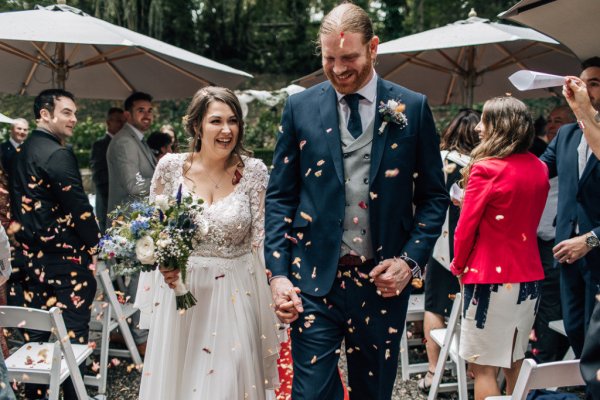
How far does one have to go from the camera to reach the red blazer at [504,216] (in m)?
3.93

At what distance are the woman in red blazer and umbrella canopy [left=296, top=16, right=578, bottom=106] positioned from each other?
6.91 feet

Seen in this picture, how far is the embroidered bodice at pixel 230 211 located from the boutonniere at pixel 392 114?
1197 mm

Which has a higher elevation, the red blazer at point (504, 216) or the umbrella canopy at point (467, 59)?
the umbrella canopy at point (467, 59)

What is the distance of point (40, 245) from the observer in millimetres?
4891

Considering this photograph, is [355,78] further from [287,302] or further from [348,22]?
[287,302]

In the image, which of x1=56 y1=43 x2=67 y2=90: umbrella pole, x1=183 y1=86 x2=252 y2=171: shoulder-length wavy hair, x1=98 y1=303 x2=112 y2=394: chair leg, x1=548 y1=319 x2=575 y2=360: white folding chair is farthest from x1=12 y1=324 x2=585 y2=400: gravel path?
x1=56 y1=43 x2=67 y2=90: umbrella pole

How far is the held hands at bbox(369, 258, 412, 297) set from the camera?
280 cm

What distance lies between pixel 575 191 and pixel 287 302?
2.11 meters

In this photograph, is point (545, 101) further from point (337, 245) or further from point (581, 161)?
point (337, 245)

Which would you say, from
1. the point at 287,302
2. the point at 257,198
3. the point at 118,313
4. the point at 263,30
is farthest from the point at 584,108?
the point at 263,30

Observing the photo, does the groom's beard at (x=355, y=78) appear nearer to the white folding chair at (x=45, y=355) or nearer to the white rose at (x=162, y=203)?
the white rose at (x=162, y=203)

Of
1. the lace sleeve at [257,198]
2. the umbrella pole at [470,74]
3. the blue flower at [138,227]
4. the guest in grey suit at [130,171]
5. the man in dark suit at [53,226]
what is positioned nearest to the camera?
the blue flower at [138,227]

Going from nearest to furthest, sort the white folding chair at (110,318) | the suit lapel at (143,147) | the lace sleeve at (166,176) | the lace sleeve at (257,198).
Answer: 1. the lace sleeve at (257,198)
2. the lace sleeve at (166,176)
3. the white folding chair at (110,318)
4. the suit lapel at (143,147)

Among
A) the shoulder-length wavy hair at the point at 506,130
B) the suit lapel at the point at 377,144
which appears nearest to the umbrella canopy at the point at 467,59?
the shoulder-length wavy hair at the point at 506,130
